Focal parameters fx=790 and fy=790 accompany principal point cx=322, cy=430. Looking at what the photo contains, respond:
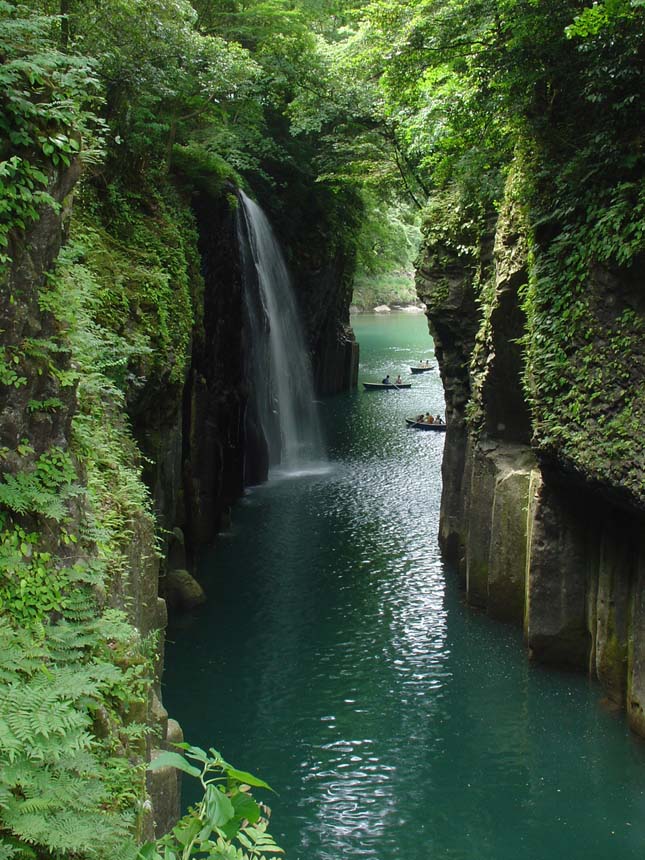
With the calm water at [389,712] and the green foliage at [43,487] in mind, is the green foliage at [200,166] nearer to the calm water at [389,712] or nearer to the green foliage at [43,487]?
the calm water at [389,712]

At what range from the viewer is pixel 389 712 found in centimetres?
1223

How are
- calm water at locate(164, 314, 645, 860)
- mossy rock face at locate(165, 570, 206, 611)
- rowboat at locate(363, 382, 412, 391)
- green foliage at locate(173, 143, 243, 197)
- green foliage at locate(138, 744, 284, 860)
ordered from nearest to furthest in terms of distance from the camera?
green foliage at locate(138, 744, 284, 860) < calm water at locate(164, 314, 645, 860) < mossy rock face at locate(165, 570, 206, 611) < green foliage at locate(173, 143, 243, 197) < rowboat at locate(363, 382, 412, 391)

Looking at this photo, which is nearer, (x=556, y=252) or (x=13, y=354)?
(x=13, y=354)

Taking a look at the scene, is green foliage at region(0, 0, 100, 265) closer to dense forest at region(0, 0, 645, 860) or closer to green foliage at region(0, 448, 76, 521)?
dense forest at region(0, 0, 645, 860)

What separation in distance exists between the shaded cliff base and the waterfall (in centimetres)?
977

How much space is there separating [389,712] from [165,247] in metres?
9.27

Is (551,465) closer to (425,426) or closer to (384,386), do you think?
(425,426)

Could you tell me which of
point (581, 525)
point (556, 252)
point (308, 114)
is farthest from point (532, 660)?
point (308, 114)

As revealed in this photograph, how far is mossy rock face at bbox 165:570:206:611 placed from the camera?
15664 mm

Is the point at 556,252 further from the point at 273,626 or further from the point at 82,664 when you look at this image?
the point at 82,664

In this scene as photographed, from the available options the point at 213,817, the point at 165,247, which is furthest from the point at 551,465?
the point at 213,817

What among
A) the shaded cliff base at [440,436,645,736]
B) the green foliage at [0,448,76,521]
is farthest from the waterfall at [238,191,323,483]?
the green foliage at [0,448,76,521]

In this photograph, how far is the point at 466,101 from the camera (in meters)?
14.4

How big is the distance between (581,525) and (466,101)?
786 cm
